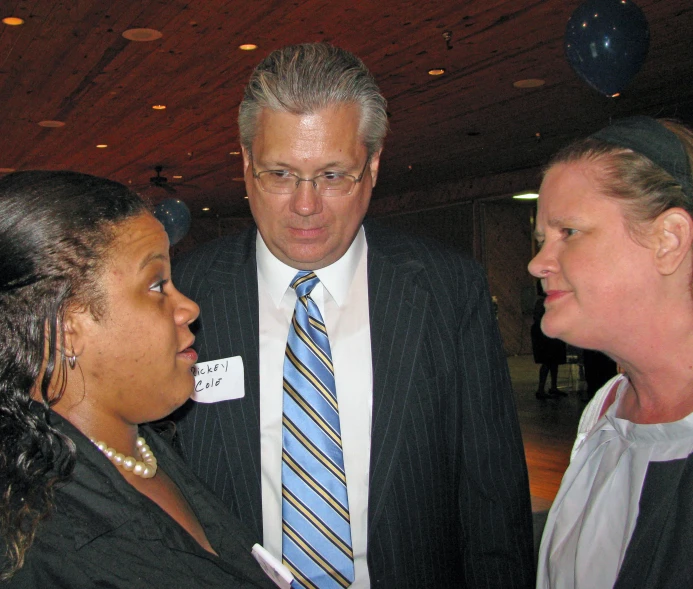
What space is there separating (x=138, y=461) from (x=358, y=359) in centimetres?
61

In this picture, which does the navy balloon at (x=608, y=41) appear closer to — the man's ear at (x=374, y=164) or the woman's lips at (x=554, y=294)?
the man's ear at (x=374, y=164)

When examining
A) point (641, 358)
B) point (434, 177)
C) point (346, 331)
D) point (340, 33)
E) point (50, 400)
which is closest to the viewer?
point (50, 400)

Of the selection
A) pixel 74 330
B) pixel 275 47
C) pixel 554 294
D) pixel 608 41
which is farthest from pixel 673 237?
pixel 275 47

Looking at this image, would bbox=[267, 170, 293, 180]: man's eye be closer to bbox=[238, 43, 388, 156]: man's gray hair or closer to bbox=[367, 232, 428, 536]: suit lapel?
bbox=[238, 43, 388, 156]: man's gray hair

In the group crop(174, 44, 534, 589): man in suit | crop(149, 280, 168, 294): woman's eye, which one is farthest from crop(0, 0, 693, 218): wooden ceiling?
crop(149, 280, 168, 294): woman's eye

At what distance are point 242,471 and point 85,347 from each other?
23.8 inches

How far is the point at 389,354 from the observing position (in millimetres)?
1628

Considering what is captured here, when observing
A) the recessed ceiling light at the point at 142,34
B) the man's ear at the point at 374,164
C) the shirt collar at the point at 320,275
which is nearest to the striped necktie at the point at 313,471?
the shirt collar at the point at 320,275

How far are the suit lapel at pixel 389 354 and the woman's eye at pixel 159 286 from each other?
61 centimetres

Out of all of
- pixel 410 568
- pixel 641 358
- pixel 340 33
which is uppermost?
pixel 340 33

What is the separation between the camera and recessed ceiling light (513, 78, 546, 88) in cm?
664

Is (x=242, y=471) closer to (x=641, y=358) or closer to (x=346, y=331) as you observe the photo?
(x=346, y=331)

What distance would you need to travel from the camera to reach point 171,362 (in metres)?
1.17

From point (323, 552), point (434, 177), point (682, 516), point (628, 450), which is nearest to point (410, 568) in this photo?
point (323, 552)
